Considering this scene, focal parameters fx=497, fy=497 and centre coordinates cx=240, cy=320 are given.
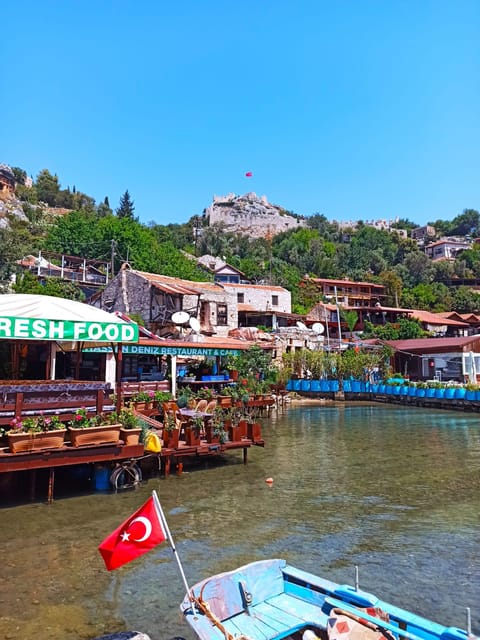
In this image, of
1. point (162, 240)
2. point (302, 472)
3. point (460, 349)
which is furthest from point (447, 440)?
point (162, 240)

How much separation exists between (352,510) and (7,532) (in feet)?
24.5

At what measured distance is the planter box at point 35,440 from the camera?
10.9 meters

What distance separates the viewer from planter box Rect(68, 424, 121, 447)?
38.1 ft

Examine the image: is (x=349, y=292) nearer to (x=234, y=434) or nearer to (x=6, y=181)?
(x=234, y=434)

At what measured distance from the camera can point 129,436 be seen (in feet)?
40.3

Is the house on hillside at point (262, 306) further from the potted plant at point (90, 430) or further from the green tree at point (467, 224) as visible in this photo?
the green tree at point (467, 224)

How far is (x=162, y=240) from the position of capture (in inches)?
3403

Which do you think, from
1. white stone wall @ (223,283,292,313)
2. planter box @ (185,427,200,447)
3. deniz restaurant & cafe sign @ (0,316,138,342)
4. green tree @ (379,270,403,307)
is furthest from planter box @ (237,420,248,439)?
green tree @ (379,270,403,307)

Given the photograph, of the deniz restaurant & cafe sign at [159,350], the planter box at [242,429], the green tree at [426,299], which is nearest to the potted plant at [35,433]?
the planter box at [242,429]

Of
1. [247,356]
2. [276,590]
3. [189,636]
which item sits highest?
[247,356]

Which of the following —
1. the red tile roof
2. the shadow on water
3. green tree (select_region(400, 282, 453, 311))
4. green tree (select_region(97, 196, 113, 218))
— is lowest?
the shadow on water

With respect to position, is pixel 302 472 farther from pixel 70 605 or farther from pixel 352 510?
pixel 70 605

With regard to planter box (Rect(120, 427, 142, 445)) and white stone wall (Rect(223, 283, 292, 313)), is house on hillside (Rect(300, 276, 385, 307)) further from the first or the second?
planter box (Rect(120, 427, 142, 445))

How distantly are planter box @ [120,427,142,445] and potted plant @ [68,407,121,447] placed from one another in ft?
0.49
